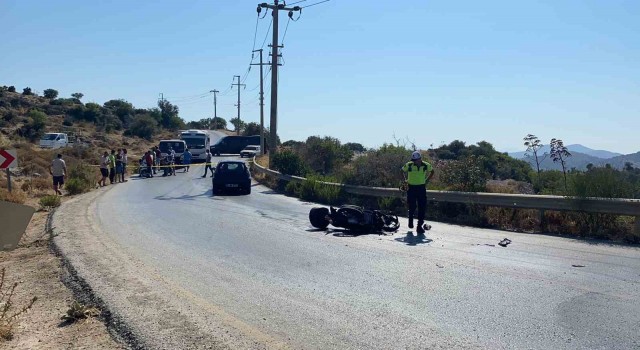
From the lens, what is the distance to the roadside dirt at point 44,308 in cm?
593

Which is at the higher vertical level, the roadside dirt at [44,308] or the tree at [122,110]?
the tree at [122,110]

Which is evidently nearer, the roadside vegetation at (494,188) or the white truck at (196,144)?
the roadside vegetation at (494,188)

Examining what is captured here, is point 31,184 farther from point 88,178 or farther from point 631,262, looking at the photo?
point 631,262

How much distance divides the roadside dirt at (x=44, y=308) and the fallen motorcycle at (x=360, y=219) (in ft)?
18.1

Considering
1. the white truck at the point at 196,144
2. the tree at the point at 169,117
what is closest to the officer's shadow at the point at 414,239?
the white truck at the point at 196,144

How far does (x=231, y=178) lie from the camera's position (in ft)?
83.0

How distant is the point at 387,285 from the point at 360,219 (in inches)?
187

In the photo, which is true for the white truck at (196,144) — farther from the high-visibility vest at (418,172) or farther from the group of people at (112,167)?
the high-visibility vest at (418,172)

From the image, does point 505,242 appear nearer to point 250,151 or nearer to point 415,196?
point 415,196

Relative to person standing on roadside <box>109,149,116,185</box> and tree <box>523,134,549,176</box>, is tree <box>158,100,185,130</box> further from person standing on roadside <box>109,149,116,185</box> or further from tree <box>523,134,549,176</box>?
tree <box>523,134,549,176</box>

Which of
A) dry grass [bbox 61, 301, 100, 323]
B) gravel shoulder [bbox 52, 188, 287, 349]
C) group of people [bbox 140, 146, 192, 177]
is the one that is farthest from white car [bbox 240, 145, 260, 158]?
dry grass [bbox 61, 301, 100, 323]

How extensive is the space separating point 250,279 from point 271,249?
8.09 ft

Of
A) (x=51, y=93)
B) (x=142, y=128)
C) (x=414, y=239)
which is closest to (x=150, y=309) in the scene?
(x=414, y=239)

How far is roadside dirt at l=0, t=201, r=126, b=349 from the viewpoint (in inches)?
234
